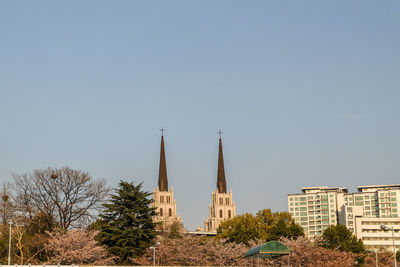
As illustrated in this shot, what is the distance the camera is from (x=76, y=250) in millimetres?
65250

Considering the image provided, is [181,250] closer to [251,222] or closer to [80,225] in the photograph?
[80,225]

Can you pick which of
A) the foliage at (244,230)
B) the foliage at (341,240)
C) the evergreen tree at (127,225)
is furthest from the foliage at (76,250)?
the foliage at (341,240)

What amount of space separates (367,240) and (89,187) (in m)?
116

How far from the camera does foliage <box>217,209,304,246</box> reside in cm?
8531

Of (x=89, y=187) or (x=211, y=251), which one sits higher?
(x=89, y=187)

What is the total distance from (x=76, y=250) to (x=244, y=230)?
117 ft

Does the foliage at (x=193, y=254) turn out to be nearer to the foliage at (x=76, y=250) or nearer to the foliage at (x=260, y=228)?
the foliage at (x=76, y=250)

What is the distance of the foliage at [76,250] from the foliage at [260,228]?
25.1 meters

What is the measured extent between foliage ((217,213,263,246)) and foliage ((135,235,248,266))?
25.7 ft

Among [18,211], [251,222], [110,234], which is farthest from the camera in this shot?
[251,222]

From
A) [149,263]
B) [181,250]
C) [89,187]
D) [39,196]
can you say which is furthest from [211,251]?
[39,196]

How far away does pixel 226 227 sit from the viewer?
11000 centimetres

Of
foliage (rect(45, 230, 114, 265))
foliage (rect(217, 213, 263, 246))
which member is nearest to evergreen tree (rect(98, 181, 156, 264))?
foliage (rect(45, 230, 114, 265))

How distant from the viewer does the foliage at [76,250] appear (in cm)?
6444
